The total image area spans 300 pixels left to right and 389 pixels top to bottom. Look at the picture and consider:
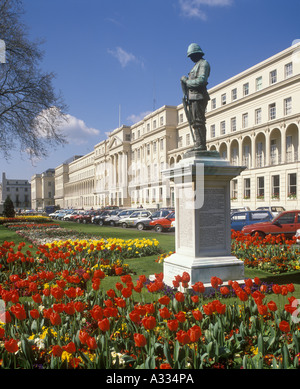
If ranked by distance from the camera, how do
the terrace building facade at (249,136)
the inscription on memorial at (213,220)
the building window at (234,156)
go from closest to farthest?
the inscription on memorial at (213,220) < the terrace building facade at (249,136) < the building window at (234,156)


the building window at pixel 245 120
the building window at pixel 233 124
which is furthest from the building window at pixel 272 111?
the building window at pixel 233 124

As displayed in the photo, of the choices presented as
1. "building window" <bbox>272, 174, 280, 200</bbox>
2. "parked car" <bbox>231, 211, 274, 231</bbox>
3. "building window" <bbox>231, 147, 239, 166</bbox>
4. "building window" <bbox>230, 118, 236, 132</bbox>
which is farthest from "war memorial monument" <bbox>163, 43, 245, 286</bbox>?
"building window" <bbox>230, 118, 236, 132</bbox>

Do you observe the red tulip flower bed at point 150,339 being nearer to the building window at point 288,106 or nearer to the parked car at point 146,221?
the parked car at point 146,221

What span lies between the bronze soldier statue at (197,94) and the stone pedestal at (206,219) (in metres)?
0.57

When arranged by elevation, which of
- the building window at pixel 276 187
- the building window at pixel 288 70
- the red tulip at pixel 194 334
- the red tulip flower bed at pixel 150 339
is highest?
the building window at pixel 288 70

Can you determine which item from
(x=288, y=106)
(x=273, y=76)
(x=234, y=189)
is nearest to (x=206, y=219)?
(x=288, y=106)

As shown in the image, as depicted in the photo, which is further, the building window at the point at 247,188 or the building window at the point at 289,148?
the building window at the point at 247,188

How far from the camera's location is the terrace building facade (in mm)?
37781

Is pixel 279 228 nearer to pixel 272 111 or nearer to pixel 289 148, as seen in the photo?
pixel 289 148

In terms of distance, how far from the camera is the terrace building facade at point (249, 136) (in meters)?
37.8

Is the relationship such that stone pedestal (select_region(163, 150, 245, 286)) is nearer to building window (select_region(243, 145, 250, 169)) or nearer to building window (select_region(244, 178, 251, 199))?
building window (select_region(244, 178, 251, 199))

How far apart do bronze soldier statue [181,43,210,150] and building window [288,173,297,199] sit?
31.6 metres
